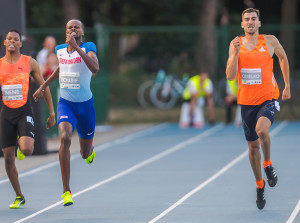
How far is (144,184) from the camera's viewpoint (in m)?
12.0

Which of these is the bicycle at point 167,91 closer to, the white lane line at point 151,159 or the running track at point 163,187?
the white lane line at point 151,159

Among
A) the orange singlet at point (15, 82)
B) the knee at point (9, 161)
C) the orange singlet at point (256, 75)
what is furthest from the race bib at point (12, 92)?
the orange singlet at point (256, 75)

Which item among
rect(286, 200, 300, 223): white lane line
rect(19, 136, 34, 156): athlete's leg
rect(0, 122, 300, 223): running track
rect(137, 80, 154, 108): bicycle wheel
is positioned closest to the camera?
rect(286, 200, 300, 223): white lane line

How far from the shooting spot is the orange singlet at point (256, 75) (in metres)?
9.62

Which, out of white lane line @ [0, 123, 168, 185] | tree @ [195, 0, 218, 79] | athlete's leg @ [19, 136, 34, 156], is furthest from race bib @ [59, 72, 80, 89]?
tree @ [195, 0, 218, 79]

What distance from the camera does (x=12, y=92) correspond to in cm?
971

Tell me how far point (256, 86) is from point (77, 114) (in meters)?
1.98

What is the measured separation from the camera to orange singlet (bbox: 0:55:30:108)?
9.73 m

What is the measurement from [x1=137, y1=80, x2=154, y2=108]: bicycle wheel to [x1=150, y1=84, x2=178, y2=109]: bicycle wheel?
0.18 meters

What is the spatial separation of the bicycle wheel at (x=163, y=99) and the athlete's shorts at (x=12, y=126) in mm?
17157

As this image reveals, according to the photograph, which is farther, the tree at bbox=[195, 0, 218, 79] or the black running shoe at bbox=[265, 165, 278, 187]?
the tree at bbox=[195, 0, 218, 79]

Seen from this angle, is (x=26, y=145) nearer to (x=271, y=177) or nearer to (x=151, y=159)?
(x=271, y=177)

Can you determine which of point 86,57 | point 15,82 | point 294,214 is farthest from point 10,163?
point 294,214

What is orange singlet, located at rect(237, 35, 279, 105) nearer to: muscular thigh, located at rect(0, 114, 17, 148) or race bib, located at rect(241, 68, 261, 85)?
race bib, located at rect(241, 68, 261, 85)
